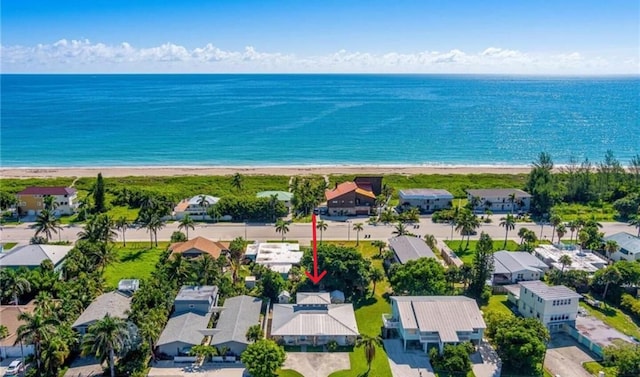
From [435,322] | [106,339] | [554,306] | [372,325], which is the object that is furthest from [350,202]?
[106,339]

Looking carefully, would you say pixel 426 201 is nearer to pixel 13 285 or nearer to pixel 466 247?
pixel 466 247

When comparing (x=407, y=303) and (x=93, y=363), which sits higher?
(x=407, y=303)

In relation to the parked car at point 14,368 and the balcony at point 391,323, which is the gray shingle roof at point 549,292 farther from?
the parked car at point 14,368

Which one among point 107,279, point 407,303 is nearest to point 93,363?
point 107,279

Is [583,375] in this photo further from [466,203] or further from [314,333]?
[466,203]

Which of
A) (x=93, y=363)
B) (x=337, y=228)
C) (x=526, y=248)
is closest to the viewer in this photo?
(x=93, y=363)

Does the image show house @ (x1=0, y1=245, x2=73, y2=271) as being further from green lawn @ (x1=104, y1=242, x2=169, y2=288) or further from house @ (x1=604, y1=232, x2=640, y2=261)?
house @ (x1=604, y1=232, x2=640, y2=261)

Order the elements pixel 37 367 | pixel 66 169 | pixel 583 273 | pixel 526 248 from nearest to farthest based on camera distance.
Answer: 1. pixel 37 367
2. pixel 583 273
3. pixel 526 248
4. pixel 66 169
